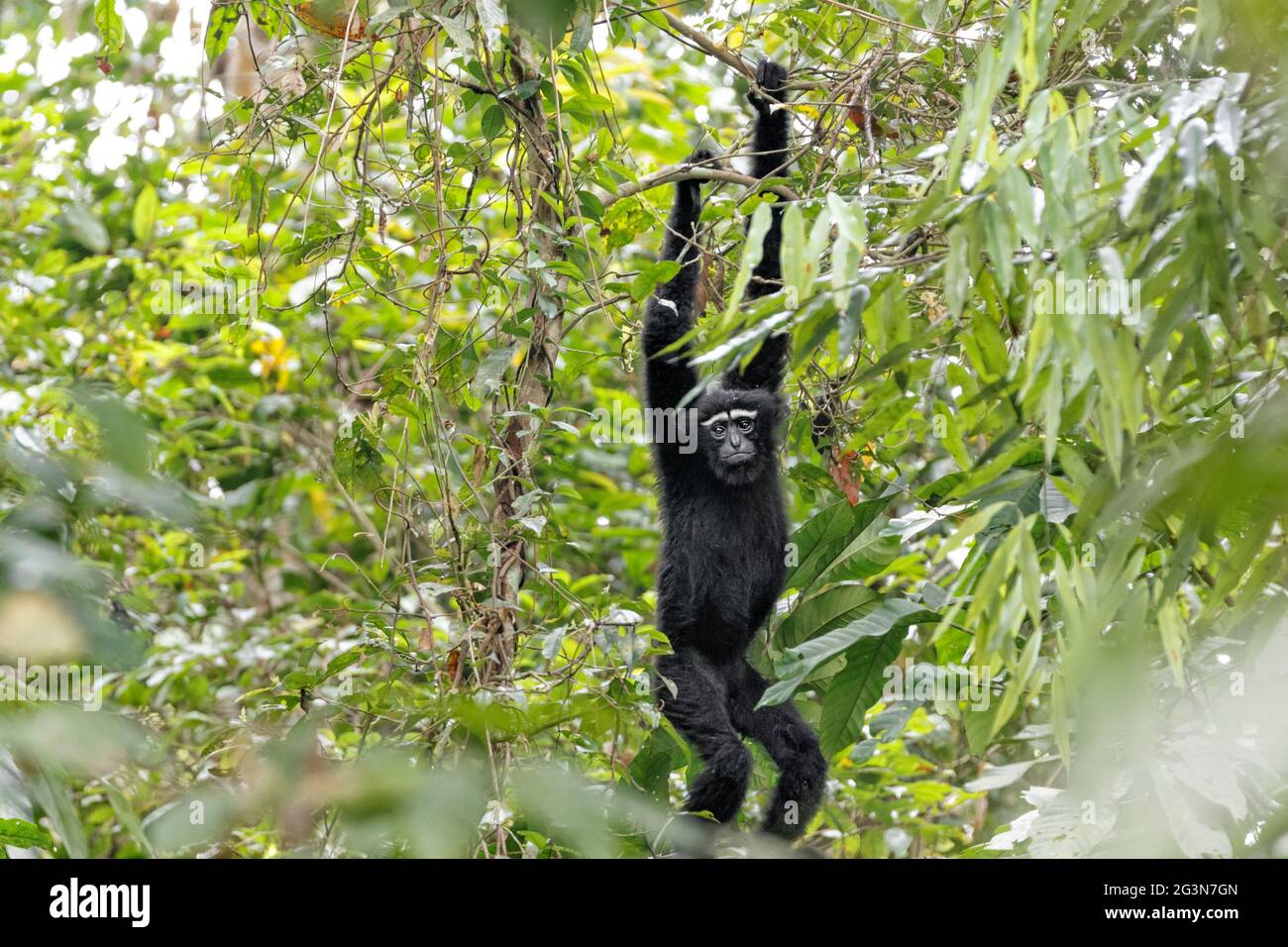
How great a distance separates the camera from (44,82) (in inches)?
301

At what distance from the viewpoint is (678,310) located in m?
4.61

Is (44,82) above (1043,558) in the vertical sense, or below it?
above

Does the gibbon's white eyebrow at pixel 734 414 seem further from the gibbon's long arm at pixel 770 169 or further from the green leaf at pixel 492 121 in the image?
the green leaf at pixel 492 121

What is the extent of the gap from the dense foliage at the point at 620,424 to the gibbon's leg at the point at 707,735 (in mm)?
288

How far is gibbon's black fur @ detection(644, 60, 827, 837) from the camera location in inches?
182

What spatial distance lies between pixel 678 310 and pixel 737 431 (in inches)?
26.1

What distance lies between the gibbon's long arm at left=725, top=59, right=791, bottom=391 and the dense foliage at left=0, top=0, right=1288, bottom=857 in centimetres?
14

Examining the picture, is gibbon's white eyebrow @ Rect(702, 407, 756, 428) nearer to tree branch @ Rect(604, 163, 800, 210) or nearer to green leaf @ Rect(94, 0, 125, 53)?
tree branch @ Rect(604, 163, 800, 210)

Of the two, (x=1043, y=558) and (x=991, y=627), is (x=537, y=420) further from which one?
(x=991, y=627)

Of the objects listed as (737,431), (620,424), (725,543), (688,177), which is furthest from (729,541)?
(688,177)

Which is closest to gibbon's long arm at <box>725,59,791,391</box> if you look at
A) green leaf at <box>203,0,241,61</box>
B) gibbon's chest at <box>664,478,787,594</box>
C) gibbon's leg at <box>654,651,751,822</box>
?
gibbon's chest at <box>664,478,787,594</box>

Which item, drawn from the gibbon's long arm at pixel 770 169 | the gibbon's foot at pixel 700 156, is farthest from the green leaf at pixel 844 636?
the gibbon's foot at pixel 700 156
